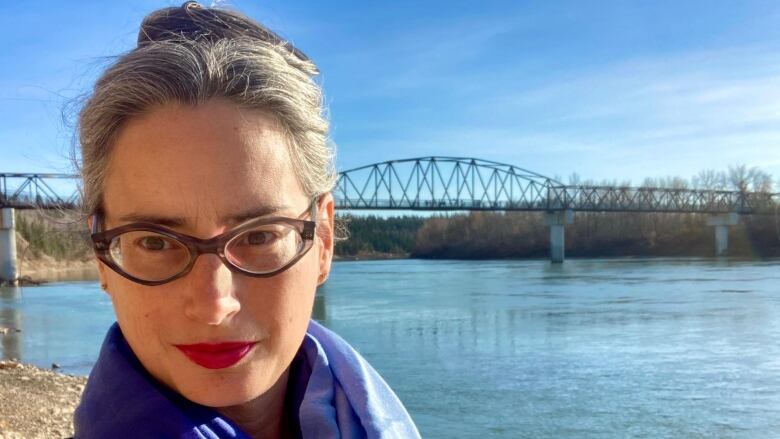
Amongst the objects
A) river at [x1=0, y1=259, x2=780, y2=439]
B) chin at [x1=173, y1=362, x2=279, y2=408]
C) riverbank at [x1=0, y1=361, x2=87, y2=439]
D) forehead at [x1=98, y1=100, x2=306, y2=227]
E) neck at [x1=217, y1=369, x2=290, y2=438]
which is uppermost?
forehead at [x1=98, y1=100, x2=306, y2=227]

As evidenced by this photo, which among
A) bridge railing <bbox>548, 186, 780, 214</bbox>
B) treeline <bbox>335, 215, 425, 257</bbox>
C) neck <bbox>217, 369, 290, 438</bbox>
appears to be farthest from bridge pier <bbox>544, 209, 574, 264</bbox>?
neck <bbox>217, 369, 290, 438</bbox>

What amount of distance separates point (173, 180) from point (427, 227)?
132854 mm

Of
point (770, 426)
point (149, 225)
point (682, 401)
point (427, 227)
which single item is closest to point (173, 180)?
point (149, 225)

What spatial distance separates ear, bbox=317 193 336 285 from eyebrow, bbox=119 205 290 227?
179 millimetres

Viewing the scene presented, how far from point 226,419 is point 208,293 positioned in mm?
201

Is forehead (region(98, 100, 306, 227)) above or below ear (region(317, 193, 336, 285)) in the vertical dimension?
above

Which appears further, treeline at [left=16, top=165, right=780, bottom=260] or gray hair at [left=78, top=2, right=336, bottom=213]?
treeline at [left=16, top=165, right=780, bottom=260]

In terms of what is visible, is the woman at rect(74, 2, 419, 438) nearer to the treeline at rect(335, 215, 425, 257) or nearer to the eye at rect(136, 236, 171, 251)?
the eye at rect(136, 236, 171, 251)

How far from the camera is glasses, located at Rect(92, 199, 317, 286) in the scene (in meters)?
1.02

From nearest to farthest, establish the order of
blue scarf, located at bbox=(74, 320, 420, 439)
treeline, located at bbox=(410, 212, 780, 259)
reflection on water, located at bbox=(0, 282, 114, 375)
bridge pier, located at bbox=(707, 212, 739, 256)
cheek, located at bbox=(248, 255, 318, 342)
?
1. blue scarf, located at bbox=(74, 320, 420, 439)
2. cheek, located at bbox=(248, 255, 318, 342)
3. reflection on water, located at bbox=(0, 282, 114, 375)
4. bridge pier, located at bbox=(707, 212, 739, 256)
5. treeline, located at bbox=(410, 212, 780, 259)

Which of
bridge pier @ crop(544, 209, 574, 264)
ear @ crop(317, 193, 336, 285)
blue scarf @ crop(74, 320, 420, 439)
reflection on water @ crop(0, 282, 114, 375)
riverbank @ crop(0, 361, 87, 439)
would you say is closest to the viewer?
blue scarf @ crop(74, 320, 420, 439)

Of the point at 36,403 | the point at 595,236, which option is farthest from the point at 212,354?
the point at 595,236

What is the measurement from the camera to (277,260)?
1085 mm

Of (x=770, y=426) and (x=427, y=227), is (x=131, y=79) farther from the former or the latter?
(x=427, y=227)
